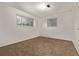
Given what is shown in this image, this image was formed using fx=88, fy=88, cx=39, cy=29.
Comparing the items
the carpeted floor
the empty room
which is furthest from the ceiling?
the carpeted floor

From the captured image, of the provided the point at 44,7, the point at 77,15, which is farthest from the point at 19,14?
the point at 77,15

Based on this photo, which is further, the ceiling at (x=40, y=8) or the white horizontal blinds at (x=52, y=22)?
the white horizontal blinds at (x=52, y=22)

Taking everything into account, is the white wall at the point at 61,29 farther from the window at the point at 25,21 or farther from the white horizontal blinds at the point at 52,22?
the window at the point at 25,21

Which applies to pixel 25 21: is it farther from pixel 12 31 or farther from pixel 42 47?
pixel 42 47

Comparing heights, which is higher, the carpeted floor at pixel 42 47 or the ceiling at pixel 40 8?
the ceiling at pixel 40 8

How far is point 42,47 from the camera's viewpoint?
198cm

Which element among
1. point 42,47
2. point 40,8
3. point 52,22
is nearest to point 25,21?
point 40,8

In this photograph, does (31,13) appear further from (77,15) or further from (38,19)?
(77,15)

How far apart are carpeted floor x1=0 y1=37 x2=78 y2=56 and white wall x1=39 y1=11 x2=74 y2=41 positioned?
113mm

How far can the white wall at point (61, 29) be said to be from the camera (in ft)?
6.11

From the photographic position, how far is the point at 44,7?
168cm

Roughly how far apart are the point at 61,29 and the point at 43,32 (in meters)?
0.39

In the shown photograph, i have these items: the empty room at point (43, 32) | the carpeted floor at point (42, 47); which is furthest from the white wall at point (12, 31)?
the carpeted floor at point (42, 47)

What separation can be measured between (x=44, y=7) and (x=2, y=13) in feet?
3.75
